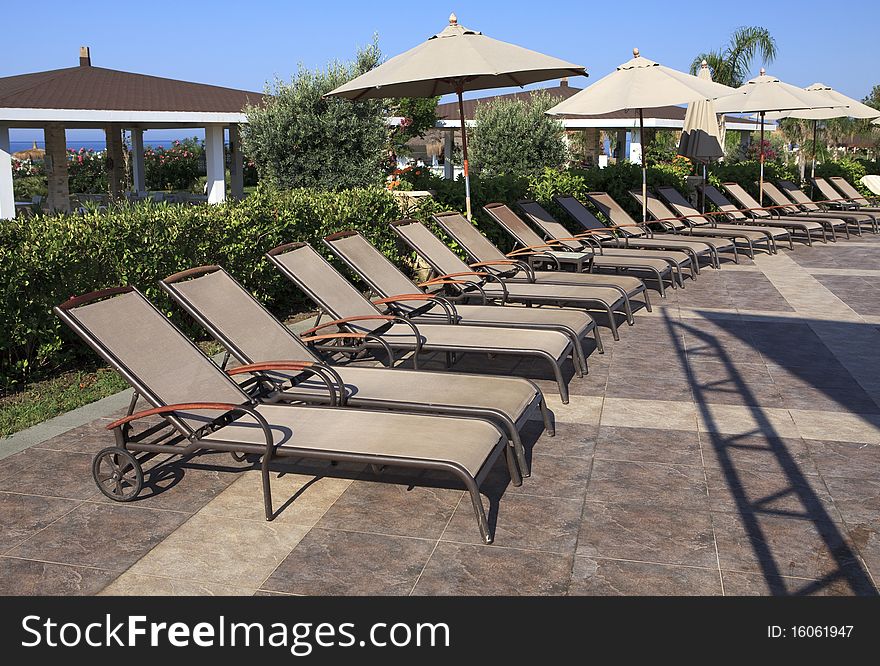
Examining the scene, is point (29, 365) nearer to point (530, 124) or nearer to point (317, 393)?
point (317, 393)

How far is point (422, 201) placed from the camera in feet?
35.4

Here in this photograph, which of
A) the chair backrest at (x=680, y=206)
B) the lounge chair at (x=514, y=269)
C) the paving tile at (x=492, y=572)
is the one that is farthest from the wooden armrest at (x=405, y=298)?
the chair backrest at (x=680, y=206)

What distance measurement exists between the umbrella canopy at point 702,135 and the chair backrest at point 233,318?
11.0m

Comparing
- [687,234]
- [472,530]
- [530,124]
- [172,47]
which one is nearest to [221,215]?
[472,530]

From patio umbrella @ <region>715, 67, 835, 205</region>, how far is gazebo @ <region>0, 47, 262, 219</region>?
9514mm

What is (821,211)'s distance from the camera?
668 inches

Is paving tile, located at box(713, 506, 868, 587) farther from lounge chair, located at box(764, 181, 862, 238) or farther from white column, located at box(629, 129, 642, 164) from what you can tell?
white column, located at box(629, 129, 642, 164)

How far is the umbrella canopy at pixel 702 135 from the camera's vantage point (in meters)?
14.6

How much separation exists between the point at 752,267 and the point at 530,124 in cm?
1295

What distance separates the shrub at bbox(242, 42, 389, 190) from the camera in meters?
15.1

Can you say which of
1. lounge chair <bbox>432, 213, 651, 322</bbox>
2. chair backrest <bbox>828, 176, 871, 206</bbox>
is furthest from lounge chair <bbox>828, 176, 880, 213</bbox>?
lounge chair <bbox>432, 213, 651, 322</bbox>

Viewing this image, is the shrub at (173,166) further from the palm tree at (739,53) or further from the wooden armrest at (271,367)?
the wooden armrest at (271,367)

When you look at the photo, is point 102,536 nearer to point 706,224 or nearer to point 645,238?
point 645,238

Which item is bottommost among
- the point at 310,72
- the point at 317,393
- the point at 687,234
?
the point at 317,393
